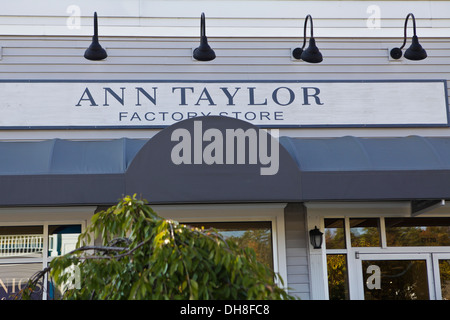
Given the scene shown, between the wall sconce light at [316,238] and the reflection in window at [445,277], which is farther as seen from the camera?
the reflection in window at [445,277]

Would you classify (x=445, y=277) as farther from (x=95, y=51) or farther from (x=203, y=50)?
(x=95, y=51)

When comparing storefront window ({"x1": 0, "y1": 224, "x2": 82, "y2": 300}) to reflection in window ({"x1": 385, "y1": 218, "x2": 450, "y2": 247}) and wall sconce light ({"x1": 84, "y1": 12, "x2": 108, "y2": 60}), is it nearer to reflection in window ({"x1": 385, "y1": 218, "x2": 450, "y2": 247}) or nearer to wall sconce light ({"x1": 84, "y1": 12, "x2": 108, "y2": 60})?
wall sconce light ({"x1": 84, "y1": 12, "x2": 108, "y2": 60})

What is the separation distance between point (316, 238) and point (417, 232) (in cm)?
155

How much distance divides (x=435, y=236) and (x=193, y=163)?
3.75 meters

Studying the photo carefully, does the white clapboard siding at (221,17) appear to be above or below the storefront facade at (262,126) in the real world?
above

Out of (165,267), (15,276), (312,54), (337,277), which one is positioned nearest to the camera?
(165,267)

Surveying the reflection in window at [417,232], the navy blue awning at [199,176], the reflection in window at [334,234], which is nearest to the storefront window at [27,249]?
the navy blue awning at [199,176]

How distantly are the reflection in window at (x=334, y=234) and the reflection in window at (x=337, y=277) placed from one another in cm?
14

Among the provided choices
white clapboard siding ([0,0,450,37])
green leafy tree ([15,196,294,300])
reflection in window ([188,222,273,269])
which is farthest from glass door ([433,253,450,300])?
green leafy tree ([15,196,294,300])

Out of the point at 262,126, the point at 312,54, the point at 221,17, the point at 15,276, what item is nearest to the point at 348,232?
the point at 262,126

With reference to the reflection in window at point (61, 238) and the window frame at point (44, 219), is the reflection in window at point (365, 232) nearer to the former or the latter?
the window frame at point (44, 219)

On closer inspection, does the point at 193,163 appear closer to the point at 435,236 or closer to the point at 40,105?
the point at 40,105

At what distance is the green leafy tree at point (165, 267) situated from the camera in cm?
420

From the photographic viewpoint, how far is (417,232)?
8.42m
